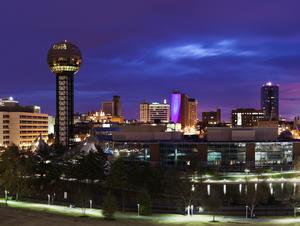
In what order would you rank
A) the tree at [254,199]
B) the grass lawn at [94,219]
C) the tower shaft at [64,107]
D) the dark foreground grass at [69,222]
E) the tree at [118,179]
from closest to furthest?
the dark foreground grass at [69,222] < the grass lawn at [94,219] < the tree at [254,199] < the tree at [118,179] < the tower shaft at [64,107]

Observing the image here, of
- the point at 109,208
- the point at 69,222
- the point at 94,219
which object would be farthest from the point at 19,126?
the point at 69,222

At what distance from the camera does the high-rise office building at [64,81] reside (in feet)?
486

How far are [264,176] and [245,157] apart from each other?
17.9m

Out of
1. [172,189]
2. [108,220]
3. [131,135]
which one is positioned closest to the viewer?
[108,220]

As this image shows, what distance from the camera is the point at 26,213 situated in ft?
159

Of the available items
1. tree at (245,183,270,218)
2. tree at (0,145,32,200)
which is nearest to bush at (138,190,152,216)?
tree at (245,183,270,218)

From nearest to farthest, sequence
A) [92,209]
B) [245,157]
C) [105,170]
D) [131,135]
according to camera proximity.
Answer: [92,209], [105,170], [245,157], [131,135]

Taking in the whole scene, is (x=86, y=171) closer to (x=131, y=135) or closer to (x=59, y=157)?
(x=59, y=157)

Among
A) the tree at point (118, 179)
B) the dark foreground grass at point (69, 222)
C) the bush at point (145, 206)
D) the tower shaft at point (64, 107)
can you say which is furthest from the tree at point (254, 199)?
the tower shaft at point (64, 107)

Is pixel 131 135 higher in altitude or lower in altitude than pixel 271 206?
higher

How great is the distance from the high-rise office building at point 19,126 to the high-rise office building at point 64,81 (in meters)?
7.90

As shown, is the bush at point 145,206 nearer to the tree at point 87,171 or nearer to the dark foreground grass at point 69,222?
the dark foreground grass at point 69,222

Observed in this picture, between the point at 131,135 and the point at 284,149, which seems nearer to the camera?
the point at 284,149

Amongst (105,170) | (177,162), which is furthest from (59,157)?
(177,162)
